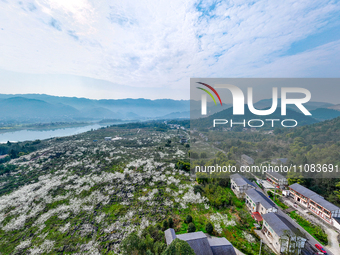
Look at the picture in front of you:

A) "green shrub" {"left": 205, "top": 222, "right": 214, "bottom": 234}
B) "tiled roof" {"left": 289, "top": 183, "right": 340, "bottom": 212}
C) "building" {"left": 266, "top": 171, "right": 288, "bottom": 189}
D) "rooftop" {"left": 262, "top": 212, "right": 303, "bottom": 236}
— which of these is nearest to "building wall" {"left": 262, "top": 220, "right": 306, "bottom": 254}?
"rooftop" {"left": 262, "top": 212, "right": 303, "bottom": 236}

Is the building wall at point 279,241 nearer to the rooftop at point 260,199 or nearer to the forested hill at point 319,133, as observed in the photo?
the rooftop at point 260,199

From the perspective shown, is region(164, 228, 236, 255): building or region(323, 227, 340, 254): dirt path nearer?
region(164, 228, 236, 255): building

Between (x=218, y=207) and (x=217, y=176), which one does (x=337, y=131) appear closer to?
(x=217, y=176)

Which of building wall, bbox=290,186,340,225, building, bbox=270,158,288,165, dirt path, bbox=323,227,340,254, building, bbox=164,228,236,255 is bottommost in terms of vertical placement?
dirt path, bbox=323,227,340,254

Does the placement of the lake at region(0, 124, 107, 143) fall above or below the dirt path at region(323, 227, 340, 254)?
above

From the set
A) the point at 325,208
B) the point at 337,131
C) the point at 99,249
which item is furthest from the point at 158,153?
the point at 337,131

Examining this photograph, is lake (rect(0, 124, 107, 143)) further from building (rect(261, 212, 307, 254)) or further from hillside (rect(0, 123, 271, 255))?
building (rect(261, 212, 307, 254))
